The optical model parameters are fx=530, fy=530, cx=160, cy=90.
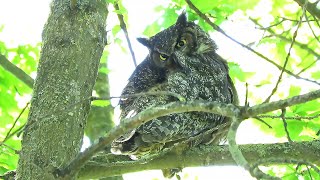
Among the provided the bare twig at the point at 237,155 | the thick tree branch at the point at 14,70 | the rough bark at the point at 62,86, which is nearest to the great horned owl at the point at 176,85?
the rough bark at the point at 62,86

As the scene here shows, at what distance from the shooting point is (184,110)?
185 cm

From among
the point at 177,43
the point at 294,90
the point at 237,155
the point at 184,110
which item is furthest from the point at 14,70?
the point at 237,155

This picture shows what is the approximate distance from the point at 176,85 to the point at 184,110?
1.70 meters

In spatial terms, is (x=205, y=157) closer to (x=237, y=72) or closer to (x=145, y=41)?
(x=237, y=72)

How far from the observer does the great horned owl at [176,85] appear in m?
3.18

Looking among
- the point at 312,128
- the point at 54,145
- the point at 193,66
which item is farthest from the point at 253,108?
the point at 193,66

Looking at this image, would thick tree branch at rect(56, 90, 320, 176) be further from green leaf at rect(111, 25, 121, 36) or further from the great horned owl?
green leaf at rect(111, 25, 121, 36)

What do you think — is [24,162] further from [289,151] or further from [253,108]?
[289,151]

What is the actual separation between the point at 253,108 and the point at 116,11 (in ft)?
7.12

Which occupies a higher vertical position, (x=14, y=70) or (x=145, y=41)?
(x=145, y=41)

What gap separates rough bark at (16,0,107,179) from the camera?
234 centimetres

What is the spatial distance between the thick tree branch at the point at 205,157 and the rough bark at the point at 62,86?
310 mm

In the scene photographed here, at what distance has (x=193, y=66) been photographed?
3830 millimetres

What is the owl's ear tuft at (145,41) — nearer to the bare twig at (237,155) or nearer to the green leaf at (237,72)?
the green leaf at (237,72)
